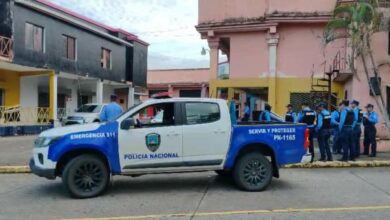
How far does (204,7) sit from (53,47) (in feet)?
36.9

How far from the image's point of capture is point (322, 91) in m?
18.0

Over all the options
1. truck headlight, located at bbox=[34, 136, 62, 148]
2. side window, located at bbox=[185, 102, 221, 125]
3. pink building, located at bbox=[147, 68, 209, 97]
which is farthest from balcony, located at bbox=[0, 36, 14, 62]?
pink building, located at bbox=[147, 68, 209, 97]

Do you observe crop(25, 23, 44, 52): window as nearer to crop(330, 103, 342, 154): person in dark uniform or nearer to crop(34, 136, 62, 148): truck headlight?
crop(330, 103, 342, 154): person in dark uniform

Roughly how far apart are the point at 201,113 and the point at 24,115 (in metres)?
20.1

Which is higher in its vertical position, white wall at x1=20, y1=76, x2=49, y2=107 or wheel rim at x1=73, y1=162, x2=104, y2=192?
white wall at x1=20, y1=76, x2=49, y2=107

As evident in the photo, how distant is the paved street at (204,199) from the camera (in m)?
7.21

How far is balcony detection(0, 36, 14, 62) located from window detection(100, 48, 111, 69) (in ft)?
34.5

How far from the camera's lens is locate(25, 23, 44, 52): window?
967 inches

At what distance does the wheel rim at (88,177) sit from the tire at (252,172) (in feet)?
8.34

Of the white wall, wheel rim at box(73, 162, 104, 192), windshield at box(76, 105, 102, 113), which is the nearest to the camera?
wheel rim at box(73, 162, 104, 192)

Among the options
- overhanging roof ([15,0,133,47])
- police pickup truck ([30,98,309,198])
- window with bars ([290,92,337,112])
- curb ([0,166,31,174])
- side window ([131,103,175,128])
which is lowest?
curb ([0,166,31,174])

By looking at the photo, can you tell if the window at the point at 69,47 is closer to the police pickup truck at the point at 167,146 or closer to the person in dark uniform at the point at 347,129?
the person in dark uniform at the point at 347,129

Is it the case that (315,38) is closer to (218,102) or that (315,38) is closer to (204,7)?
(204,7)

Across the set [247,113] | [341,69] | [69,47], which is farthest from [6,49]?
[341,69]
